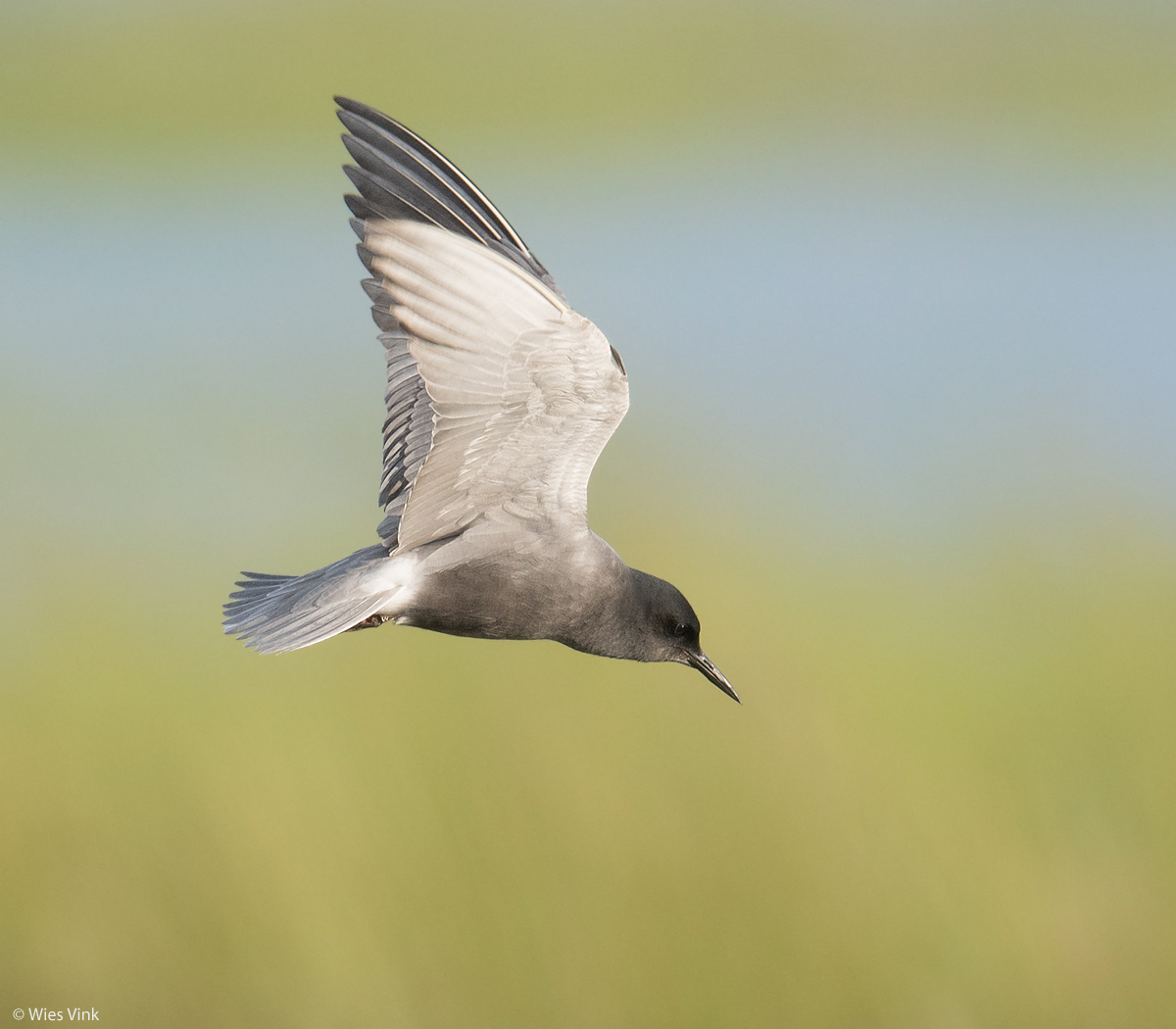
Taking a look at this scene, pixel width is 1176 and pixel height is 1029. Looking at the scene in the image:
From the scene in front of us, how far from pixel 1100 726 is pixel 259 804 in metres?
4.14

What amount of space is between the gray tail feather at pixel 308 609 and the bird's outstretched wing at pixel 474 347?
157 mm

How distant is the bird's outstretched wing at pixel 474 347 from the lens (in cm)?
220

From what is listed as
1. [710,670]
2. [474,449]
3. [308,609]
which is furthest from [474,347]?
[710,670]

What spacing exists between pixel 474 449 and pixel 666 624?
660 millimetres

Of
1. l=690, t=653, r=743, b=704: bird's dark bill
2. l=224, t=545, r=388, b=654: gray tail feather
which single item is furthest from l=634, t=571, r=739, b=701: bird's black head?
l=224, t=545, r=388, b=654: gray tail feather

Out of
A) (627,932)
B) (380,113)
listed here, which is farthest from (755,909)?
(380,113)

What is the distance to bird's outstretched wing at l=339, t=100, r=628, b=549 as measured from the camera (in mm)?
2197

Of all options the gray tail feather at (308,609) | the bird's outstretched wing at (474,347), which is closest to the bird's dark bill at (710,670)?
the bird's outstretched wing at (474,347)

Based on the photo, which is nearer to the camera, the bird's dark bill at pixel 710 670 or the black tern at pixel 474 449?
the black tern at pixel 474 449

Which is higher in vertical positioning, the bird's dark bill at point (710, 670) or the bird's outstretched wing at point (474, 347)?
the bird's outstretched wing at point (474, 347)

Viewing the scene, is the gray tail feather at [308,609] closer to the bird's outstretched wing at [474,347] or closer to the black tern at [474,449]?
the black tern at [474,449]

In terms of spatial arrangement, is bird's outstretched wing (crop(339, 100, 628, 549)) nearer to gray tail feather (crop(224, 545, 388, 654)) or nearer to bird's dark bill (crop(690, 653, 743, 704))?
gray tail feather (crop(224, 545, 388, 654))

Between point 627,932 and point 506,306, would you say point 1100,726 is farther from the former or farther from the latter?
point 506,306

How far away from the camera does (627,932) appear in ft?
16.4
